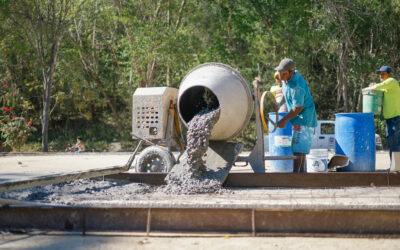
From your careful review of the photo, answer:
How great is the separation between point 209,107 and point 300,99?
1389 millimetres

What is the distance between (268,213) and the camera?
3467 millimetres

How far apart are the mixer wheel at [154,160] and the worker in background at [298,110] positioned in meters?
1.95

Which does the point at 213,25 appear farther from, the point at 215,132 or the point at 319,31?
the point at 215,132

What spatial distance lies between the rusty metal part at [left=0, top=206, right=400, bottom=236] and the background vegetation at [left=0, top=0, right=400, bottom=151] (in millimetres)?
13076

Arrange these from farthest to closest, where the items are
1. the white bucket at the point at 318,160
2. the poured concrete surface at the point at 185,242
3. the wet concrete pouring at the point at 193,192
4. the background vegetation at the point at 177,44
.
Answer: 1. the background vegetation at the point at 177,44
2. the white bucket at the point at 318,160
3. the wet concrete pouring at the point at 193,192
4. the poured concrete surface at the point at 185,242

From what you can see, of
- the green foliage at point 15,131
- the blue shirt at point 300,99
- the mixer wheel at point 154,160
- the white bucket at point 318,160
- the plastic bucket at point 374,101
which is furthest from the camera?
the green foliage at point 15,131

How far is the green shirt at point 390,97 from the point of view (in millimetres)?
6750

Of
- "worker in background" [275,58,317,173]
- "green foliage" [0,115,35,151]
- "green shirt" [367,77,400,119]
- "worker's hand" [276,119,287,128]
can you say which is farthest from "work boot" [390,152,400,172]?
"green foliage" [0,115,35,151]

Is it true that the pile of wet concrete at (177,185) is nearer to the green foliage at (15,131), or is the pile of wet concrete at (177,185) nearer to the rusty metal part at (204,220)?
the rusty metal part at (204,220)

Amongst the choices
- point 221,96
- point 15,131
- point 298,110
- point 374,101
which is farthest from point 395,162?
point 15,131

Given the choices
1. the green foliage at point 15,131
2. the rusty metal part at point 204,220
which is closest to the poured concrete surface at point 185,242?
the rusty metal part at point 204,220

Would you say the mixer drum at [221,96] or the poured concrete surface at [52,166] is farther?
the poured concrete surface at [52,166]

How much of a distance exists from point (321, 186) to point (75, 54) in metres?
17.2

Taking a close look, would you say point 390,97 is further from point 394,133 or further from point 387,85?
point 394,133
